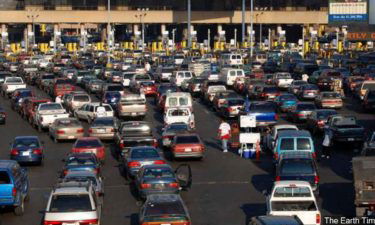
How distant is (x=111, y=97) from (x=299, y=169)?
1067 inches

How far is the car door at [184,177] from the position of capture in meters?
30.9

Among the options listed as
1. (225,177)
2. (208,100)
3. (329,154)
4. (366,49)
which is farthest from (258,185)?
(366,49)

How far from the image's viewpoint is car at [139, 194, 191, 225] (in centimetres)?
2203

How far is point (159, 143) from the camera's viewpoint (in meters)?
42.2

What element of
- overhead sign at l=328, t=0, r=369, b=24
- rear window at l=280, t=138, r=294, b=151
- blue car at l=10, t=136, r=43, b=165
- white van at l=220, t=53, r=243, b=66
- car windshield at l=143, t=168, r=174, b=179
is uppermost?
overhead sign at l=328, t=0, r=369, b=24

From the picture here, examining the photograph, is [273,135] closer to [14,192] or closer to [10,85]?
[14,192]

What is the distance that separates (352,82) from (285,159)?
33.6 meters

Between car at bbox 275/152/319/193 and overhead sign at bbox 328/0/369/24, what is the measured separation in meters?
42.7

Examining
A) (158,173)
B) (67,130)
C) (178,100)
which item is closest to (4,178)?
(158,173)

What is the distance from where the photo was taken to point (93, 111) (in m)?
48.5

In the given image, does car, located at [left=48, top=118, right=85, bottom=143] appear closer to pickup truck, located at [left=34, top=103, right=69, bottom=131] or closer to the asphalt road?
the asphalt road

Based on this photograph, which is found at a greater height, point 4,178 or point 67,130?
point 4,178

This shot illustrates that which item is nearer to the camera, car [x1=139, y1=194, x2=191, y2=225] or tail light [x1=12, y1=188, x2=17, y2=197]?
car [x1=139, y1=194, x2=191, y2=225]

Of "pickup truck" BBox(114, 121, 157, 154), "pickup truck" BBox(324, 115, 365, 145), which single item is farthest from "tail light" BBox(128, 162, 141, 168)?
"pickup truck" BBox(324, 115, 365, 145)
